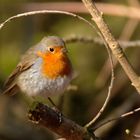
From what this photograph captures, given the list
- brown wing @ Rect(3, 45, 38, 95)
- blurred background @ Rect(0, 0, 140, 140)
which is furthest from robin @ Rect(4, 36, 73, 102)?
blurred background @ Rect(0, 0, 140, 140)

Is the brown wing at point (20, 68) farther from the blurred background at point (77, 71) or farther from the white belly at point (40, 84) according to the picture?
the blurred background at point (77, 71)

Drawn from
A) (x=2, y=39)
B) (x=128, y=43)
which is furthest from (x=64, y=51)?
(x=2, y=39)

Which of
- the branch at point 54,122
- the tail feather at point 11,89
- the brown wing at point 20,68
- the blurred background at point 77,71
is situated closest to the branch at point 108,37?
the branch at point 54,122

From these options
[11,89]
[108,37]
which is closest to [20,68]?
[11,89]

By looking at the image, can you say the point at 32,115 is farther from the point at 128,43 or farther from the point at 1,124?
the point at 1,124

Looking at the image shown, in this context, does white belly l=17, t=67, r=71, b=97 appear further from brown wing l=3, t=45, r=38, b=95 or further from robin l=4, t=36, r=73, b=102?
brown wing l=3, t=45, r=38, b=95

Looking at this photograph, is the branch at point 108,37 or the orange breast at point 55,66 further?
the orange breast at point 55,66
